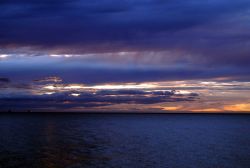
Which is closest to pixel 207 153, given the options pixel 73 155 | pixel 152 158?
pixel 152 158

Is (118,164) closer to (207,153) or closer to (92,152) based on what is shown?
(92,152)

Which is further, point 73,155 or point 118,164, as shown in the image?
point 73,155

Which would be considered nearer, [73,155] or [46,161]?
[46,161]

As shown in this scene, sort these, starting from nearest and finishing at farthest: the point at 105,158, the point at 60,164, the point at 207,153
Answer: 1. the point at 60,164
2. the point at 105,158
3. the point at 207,153

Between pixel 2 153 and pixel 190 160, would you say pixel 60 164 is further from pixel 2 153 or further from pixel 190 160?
pixel 190 160

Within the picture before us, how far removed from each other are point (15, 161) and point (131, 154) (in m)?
20.9

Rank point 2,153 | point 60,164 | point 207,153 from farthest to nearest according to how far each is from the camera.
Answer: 1. point 207,153
2. point 2,153
3. point 60,164

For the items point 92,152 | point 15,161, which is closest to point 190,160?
point 92,152

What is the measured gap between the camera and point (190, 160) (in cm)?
6050

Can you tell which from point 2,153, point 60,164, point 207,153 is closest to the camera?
point 60,164

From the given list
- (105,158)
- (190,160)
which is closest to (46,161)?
(105,158)

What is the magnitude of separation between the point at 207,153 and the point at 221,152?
11.7ft

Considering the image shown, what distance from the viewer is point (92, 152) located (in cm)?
6750

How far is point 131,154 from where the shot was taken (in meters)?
66.2
